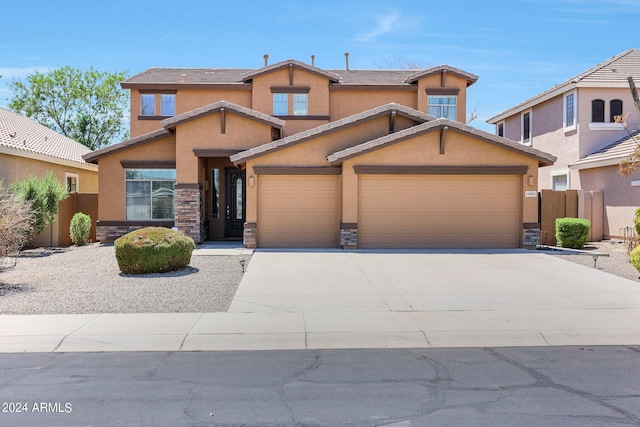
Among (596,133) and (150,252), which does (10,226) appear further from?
(596,133)

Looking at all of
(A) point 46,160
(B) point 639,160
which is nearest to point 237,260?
(A) point 46,160

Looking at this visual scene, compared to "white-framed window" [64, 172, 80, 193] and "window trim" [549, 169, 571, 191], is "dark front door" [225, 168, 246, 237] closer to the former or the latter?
"white-framed window" [64, 172, 80, 193]

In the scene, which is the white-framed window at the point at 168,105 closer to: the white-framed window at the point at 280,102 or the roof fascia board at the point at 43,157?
the white-framed window at the point at 280,102

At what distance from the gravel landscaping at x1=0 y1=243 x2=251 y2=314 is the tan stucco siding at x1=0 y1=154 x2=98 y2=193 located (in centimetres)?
528

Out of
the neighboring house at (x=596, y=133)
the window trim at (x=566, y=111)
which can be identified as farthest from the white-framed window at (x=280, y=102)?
the window trim at (x=566, y=111)

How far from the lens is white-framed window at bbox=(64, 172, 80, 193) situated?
77.8 feet

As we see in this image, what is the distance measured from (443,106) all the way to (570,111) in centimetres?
535

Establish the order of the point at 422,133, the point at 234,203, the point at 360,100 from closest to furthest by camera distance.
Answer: the point at 422,133 < the point at 234,203 < the point at 360,100

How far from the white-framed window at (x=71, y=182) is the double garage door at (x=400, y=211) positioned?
1126cm

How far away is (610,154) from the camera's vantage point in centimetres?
2052

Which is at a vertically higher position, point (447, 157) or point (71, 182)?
point (447, 157)

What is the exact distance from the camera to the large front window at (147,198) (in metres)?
19.7

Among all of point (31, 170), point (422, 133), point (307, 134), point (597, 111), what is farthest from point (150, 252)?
point (597, 111)

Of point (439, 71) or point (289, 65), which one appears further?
point (439, 71)
